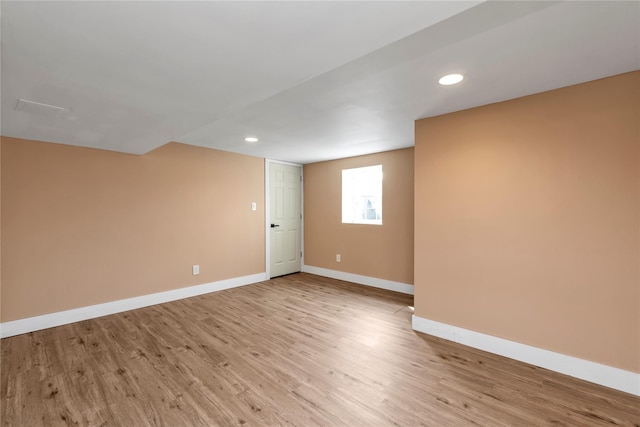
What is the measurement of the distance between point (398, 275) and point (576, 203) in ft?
8.13

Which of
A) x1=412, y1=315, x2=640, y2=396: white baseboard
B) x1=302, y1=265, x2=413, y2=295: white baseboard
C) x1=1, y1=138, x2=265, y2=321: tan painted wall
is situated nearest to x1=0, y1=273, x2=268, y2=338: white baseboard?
x1=1, y1=138, x2=265, y2=321: tan painted wall

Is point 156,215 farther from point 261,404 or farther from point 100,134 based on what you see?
point 261,404

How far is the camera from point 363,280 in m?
4.57

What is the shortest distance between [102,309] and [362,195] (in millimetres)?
4016

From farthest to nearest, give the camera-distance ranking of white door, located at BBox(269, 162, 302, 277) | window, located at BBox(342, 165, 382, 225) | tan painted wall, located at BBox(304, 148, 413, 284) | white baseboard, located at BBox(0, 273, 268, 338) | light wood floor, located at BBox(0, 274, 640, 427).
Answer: white door, located at BBox(269, 162, 302, 277)
window, located at BBox(342, 165, 382, 225)
tan painted wall, located at BBox(304, 148, 413, 284)
white baseboard, located at BBox(0, 273, 268, 338)
light wood floor, located at BBox(0, 274, 640, 427)

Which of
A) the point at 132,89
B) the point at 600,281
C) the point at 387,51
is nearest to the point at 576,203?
the point at 600,281

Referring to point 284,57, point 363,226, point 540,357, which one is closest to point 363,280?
point 363,226

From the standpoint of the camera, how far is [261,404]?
1.74 meters

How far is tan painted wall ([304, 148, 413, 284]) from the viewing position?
4105 mm

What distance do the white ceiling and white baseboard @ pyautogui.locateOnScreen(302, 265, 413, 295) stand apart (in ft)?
8.57

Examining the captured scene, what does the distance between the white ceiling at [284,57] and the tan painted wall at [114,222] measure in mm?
604

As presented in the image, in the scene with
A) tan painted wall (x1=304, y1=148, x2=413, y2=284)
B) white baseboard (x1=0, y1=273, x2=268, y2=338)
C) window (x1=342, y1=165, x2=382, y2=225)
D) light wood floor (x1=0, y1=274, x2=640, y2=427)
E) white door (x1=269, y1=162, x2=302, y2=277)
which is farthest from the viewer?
white door (x1=269, y1=162, x2=302, y2=277)

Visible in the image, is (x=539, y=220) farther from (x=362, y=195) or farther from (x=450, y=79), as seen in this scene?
(x=362, y=195)

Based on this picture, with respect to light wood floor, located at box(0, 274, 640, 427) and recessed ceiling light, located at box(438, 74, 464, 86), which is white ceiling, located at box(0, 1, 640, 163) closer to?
recessed ceiling light, located at box(438, 74, 464, 86)
